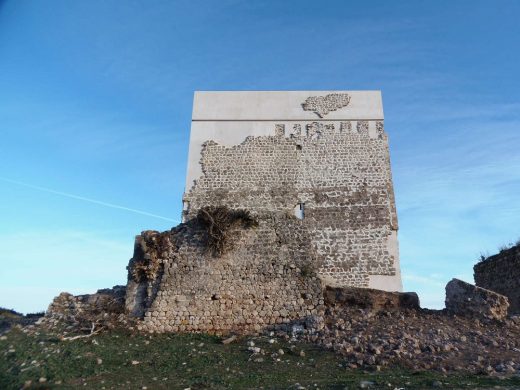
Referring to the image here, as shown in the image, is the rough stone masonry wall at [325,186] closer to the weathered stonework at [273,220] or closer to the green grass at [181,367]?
the weathered stonework at [273,220]

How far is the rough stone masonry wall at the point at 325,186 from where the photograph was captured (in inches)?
497

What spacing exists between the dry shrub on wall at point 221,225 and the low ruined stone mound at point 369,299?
275cm

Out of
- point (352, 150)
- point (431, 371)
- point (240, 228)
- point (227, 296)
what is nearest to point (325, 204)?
point (352, 150)

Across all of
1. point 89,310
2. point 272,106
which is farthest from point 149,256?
point 272,106

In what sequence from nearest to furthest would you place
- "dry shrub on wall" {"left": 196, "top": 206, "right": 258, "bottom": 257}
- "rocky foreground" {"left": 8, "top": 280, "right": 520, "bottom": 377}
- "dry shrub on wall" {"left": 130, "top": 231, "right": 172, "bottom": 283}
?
1. "rocky foreground" {"left": 8, "top": 280, "right": 520, "bottom": 377}
2. "dry shrub on wall" {"left": 130, "top": 231, "right": 172, "bottom": 283}
3. "dry shrub on wall" {"left": 196, "top": 206, "right": 258, "bottom": 257}

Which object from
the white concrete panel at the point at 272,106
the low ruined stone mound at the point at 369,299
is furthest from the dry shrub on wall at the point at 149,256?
the white concrete panel at the point at 272,106

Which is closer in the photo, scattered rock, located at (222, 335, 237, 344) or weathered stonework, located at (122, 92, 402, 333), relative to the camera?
scattered rock, located at (222, 335, 237, 344)

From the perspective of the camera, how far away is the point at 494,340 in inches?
328

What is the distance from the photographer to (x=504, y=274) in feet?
40.2

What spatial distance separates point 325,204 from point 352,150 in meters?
2.23

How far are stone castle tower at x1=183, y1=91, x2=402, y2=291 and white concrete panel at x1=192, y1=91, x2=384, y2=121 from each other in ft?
0.12

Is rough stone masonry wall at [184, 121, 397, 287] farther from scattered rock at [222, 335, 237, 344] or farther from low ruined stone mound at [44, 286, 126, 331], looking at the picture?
scattered rock at [222, 335, 237, 344]

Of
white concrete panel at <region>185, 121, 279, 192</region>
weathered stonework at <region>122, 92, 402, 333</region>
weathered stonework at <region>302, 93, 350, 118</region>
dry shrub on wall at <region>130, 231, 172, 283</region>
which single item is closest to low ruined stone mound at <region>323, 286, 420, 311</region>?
weathered stonework at <region>122, 92, 402, 333</region>

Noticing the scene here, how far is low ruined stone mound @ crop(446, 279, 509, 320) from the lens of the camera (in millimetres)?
9664
